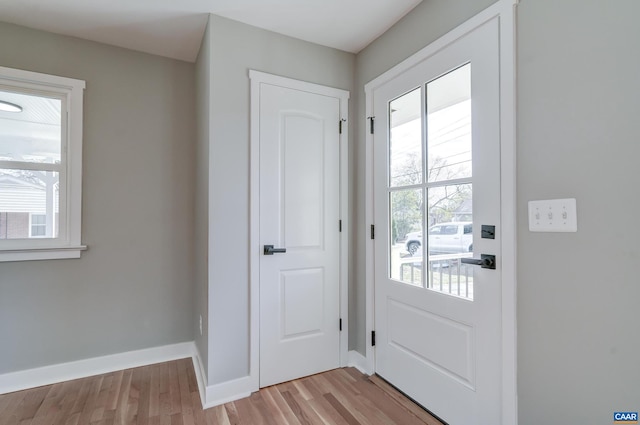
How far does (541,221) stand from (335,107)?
62.6 inches

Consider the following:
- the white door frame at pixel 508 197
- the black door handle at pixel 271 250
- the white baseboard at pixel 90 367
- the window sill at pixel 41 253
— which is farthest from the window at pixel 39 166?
the white door frame at pixel 508 197

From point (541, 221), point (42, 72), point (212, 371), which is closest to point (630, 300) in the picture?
point (541, 221)

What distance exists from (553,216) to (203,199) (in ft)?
6.43

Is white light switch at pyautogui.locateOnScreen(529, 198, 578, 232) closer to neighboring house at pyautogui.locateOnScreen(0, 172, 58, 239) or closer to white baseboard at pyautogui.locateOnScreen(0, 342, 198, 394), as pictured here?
white baseboard at pyautogui.locateOnScreen(0, 342, 198, 394)

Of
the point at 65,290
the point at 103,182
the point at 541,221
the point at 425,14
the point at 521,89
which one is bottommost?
the point at 65,290

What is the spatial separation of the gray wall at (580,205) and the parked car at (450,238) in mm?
264

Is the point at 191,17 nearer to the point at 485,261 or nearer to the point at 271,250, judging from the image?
the point at 271,250

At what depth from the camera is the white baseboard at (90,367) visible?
6.59ft

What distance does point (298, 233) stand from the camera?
7.16 feet

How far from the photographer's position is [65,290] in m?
2.17

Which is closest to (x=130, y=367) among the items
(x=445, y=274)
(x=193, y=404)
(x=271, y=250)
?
(x=193, y=404)

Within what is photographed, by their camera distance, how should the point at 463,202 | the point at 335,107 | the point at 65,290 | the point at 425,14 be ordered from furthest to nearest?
the point at 335,107
the point at 65,290
the point at 425,14
the point at 463,202

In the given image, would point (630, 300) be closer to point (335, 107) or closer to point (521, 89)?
point (521, 89)

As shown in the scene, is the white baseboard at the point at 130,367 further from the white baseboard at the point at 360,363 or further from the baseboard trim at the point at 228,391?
the white baseboard at the point at 360,363
